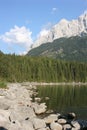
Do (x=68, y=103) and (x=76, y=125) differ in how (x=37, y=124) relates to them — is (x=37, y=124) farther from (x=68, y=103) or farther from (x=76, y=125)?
(x=68, y=103)

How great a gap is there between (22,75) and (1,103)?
505 ft

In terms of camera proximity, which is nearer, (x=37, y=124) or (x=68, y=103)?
(x=37, y=124)

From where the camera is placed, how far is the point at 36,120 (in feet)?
114

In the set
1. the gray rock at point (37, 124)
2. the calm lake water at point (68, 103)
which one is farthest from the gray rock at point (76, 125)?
the calm lake water at point (68, 103)

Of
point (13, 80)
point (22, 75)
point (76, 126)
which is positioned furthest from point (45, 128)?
point (22, 75)

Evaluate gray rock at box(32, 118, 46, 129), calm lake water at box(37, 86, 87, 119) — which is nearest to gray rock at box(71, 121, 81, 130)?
gray rock at box(32, 118, 46, 129)

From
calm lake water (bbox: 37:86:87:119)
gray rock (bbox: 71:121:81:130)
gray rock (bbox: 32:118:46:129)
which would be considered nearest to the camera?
gray rock (bbox: 32:118:46:129)

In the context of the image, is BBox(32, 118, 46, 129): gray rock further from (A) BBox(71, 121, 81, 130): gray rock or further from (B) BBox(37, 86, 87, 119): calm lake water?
(B) BBox(37, 86, 87, 119): calm lake water

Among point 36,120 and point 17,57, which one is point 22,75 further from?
point 36,120

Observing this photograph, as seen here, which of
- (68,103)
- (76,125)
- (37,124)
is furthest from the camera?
(68,103)

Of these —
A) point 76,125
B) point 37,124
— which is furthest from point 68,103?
point 37,124

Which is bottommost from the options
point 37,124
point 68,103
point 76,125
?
point 76,125

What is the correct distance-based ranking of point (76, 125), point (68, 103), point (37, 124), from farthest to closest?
point (68, 103) < point (76, 125) < point (37, 124)

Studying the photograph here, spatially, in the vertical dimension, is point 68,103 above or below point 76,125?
above
